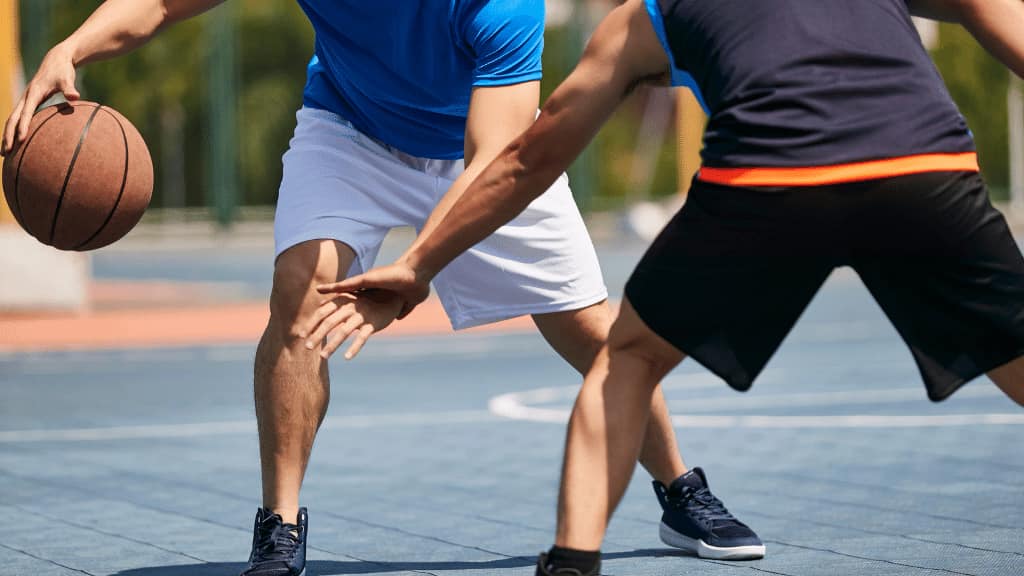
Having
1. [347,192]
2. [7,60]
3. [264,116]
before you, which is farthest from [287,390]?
[264,116]

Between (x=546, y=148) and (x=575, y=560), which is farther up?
A: (x=546, y=148)

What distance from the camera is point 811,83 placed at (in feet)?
11.2

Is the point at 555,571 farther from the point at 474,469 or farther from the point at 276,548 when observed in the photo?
the point at 474,469

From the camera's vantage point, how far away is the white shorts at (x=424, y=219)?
491cm

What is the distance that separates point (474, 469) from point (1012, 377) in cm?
406

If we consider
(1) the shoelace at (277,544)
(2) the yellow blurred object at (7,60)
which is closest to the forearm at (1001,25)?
(1) the shoelace at (277,544)

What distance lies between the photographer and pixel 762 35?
346 centimetres

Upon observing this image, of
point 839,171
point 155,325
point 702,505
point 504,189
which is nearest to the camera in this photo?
point 839,171

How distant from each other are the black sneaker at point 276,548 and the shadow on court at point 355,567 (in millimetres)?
275

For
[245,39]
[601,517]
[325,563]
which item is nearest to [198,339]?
[325,563]

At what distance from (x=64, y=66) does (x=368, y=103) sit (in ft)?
2.77

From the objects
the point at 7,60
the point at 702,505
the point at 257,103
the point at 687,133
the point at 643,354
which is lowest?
the point at 702,505

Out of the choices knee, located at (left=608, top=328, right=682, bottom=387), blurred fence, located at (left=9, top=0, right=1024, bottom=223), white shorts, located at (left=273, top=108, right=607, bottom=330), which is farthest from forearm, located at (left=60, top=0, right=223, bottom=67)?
blurred fence, located at (left=9, top=0, right=1024, bottom=223)

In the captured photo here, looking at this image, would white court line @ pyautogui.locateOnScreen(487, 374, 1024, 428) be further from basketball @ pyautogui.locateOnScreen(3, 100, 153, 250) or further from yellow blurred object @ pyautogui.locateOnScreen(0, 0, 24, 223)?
yellow blurred object @ pyautogui.locateOnScreen(0, 0, 24, 223)
